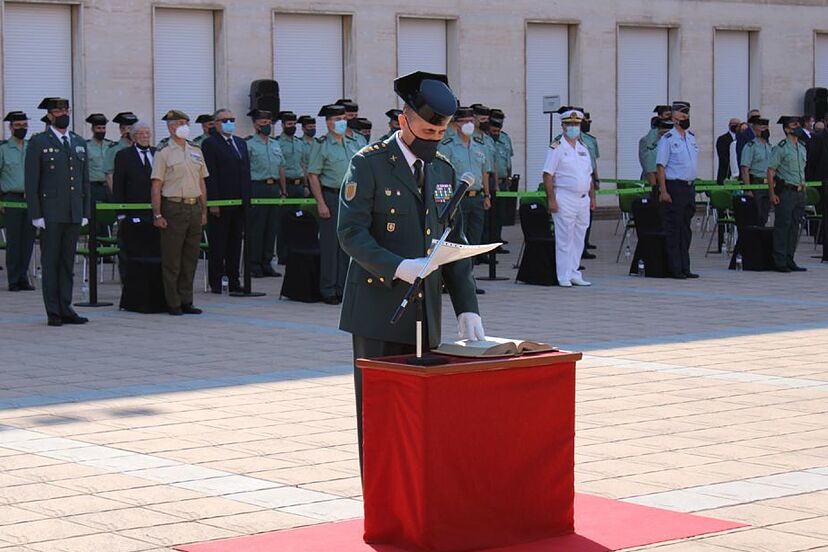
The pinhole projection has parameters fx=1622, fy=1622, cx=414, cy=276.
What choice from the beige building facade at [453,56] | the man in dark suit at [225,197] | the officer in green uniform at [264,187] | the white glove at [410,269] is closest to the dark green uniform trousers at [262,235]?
the officer in green uniform at [264,187]

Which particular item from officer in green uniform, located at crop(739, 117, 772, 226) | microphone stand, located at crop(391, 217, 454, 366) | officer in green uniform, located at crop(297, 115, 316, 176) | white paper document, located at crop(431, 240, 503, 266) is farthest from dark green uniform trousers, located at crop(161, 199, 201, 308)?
officer in green uniform, located at crop(739, 117, 772, 226)

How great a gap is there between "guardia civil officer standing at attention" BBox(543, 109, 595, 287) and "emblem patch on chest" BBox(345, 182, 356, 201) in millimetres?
12228

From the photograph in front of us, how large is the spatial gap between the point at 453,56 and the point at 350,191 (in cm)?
2404

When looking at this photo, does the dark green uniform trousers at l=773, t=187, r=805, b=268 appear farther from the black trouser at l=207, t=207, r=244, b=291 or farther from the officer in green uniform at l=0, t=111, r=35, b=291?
the officer in green uniform at l=0, t=111, r=35, b=291

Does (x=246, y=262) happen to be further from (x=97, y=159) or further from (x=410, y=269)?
(x=410, y=269)

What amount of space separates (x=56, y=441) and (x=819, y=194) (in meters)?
17.7

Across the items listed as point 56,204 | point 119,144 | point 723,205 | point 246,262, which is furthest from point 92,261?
point 723,205

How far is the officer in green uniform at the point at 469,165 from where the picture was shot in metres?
18.8

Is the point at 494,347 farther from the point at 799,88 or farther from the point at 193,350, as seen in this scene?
the point at 799,88

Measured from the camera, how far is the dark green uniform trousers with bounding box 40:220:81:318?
1518 cm

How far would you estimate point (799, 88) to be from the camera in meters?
36.0

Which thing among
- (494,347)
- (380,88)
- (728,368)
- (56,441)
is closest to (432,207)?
(494,347)

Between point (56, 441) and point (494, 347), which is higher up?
point (494, 347)

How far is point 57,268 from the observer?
50.0ft
